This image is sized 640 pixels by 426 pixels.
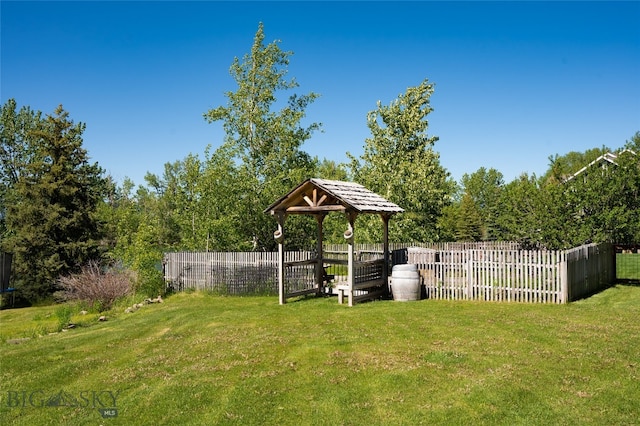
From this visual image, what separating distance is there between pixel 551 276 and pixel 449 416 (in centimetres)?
980

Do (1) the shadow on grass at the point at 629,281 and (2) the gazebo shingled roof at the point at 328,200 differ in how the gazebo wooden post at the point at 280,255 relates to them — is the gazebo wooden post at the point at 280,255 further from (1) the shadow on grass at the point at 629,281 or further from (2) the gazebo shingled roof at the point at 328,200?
(1) the shadow on grass at the point at 629,281

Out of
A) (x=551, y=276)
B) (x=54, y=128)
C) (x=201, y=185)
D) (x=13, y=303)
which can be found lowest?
(x=13, y=303)

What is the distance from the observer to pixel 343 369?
934cm

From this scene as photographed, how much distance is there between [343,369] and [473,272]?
878 centimetres

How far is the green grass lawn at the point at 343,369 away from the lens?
752 centimetres

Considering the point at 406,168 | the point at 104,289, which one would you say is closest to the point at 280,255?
the point at 104,289

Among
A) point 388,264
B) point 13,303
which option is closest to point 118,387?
point 388,264

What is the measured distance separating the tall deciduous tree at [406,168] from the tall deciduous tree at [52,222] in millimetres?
17957

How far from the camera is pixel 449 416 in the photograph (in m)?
7.22

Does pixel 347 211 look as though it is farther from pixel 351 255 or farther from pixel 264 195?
pixel 264 195

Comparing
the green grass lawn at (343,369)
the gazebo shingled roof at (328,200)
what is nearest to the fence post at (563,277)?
the green grass lawn at (343,369)

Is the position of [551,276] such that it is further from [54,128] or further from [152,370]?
[54,128]

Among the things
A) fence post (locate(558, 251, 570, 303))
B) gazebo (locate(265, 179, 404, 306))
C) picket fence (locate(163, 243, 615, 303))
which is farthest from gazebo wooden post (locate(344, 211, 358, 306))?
fence post (locate(558, 251, 570, 303))

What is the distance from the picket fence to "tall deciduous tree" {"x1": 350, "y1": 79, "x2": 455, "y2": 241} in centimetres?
1351
